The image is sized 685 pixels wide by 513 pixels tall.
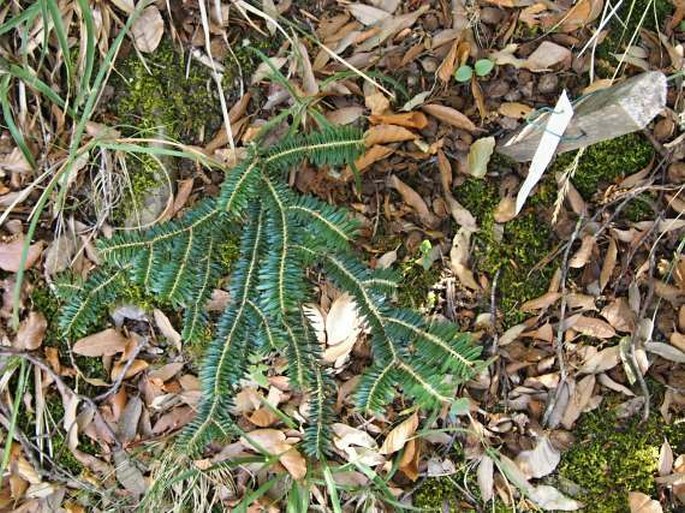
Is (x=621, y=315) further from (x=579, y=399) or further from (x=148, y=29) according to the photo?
(x=148, y=29)

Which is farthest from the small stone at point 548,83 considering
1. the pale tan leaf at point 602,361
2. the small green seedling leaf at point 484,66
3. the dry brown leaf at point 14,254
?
the dry brown leaf at point 14,254

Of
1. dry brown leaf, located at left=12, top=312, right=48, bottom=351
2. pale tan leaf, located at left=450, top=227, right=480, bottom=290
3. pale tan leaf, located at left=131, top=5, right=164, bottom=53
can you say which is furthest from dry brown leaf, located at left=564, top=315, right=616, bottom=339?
dry brown leaf, located at left=12, top=312, right=48, bottom=351

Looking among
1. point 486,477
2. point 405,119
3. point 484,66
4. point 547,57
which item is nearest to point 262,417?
point 486,477

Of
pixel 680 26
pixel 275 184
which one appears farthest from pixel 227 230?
pixel 680 26

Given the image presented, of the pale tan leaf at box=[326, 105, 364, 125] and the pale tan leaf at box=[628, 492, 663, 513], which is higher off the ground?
the pale tan leaf at box=[326, 105, 364, 125]

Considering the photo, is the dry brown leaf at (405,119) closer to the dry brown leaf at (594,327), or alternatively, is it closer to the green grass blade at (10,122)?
the dry brown leaf at (594,327)

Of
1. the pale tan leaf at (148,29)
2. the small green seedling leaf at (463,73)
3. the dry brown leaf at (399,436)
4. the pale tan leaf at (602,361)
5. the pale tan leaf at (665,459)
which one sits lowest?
the pale tan leaf at (665,459)

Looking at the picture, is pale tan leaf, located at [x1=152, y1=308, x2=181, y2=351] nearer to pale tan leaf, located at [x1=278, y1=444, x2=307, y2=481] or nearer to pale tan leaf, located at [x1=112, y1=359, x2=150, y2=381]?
pale tan leaf, located at [x1=112, y1=359, x2=150, y2=381]
